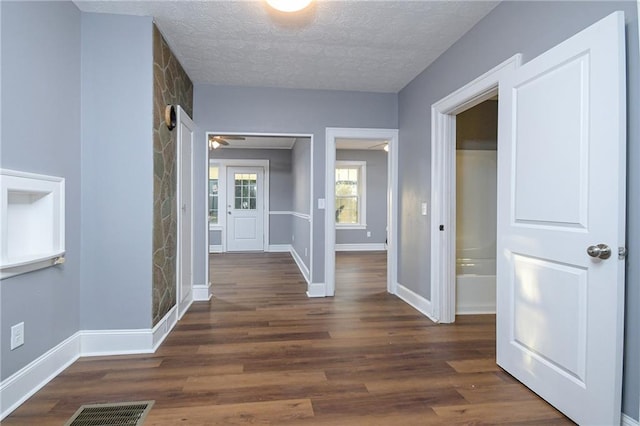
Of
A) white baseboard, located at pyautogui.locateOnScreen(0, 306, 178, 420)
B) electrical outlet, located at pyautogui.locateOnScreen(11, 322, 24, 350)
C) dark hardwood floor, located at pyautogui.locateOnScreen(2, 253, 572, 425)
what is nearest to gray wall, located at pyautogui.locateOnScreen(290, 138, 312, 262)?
dark hardwood floor, located at pyautogui.locateOnScreen(2, 253, 572, 425)

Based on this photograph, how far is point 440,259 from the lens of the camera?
297cm

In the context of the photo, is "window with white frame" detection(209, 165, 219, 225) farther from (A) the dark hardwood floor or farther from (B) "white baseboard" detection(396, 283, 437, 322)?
(B) "white baseboard" detection(396, 283, 437, 322)

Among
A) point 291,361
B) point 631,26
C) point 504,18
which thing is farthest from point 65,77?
point 631,26

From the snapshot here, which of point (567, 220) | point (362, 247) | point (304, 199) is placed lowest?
point (362, 247)

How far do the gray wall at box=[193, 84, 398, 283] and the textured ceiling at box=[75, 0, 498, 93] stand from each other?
19cm

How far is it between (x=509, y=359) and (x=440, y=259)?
1.08 m

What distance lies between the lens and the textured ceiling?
2209mm

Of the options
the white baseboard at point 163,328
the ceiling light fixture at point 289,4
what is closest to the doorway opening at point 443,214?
the ceiling light fixture at point 289,4

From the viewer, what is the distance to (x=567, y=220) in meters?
1.58

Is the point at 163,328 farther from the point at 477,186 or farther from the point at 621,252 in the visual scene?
the point at 477,186

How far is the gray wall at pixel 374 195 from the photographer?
7.82 metres

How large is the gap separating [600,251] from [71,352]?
305cm

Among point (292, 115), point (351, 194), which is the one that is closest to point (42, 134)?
point (292, 115)

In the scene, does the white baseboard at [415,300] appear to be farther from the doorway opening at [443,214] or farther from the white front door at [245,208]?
the white front door at [245,208]
